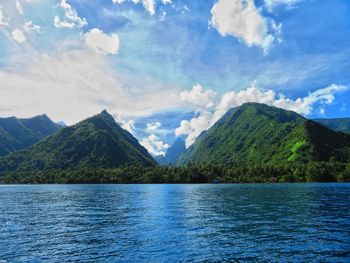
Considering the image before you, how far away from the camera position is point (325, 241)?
4466cm

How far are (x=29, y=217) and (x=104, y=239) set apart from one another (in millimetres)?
33601

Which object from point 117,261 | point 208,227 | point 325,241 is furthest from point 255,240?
point 117,261

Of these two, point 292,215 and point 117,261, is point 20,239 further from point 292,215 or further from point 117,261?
point 292,215

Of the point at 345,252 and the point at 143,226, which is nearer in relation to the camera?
the point at 345,252

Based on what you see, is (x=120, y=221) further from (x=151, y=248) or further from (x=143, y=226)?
(x=151, y=248)

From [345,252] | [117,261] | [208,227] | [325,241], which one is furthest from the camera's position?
[208,227]

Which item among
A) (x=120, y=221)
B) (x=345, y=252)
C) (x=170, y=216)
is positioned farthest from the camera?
(x=170, y=216)

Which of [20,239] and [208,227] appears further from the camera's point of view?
[208,227]

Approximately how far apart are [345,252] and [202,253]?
16520 millimetres

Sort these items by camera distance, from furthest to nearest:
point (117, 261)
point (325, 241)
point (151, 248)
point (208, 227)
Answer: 1. point (208, 227)
2. point (325, 241)
3. point (151, 248)
4. point (117, 261)

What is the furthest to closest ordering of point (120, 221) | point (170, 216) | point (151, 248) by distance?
point (170, 216)
point (120, 221)
point (151, 248)

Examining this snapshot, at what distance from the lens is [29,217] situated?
7331cm

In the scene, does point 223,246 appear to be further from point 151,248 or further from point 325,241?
point 325,241

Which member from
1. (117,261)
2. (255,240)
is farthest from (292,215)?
(117,261)
